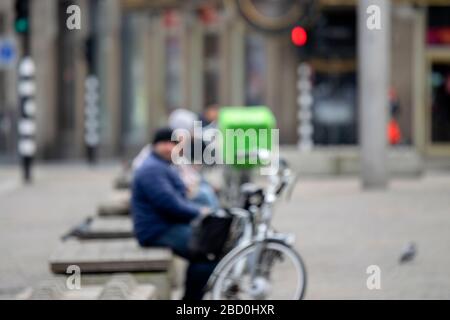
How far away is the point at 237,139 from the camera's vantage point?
1473 cm

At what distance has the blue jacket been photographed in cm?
862

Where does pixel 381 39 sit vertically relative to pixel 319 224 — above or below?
above

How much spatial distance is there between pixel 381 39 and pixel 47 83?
12.8 m

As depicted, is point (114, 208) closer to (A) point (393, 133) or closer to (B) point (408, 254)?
(B) point (408, 254)

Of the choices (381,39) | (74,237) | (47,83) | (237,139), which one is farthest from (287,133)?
(74,237)

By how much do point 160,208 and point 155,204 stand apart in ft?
0.14

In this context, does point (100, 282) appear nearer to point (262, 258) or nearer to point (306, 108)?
point (262, 258)

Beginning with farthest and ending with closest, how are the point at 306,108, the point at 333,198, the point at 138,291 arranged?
1. the point at 306,108
2. the point at 333,198
3. the point at 138,291

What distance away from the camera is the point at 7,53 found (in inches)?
1045

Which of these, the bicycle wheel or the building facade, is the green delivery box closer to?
the bicycle wheel

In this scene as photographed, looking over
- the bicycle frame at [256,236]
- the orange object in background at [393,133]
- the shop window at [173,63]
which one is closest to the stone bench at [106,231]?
the bicycle frame at [256,236]

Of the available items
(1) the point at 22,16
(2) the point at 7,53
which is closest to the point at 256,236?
(1) the point at 22,16

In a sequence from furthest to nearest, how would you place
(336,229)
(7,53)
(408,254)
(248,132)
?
(7,53) → (248,132) → (336,229) → (408,254)

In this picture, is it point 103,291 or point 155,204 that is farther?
point 155,204
